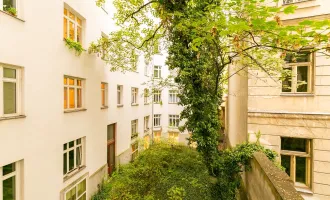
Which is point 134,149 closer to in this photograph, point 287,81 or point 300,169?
point 300,169

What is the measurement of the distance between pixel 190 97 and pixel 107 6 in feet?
31.7

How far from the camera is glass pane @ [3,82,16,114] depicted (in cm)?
579

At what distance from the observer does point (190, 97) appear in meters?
8.05

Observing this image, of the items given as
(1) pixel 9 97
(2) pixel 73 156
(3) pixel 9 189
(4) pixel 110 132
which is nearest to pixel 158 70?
(4) pixel 110 132

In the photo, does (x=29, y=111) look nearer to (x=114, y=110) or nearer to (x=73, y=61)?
(x=73, y=61)

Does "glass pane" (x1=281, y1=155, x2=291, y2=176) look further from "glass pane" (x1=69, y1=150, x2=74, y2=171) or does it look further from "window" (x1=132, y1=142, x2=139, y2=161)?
"window" (x1=132, y1=142, x2=139, y2=161)

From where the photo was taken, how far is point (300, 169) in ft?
23.3

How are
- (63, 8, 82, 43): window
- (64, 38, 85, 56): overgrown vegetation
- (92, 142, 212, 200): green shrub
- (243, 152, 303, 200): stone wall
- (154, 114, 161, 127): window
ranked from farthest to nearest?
1. (154, 114, 161, 127): window
2. (63, 8, 82, 43): window
3. (64, 38, 85, 56): overgrown vegetation
4. (92, 142, 212, 200): green shrub
5. (243, 152, 303, 200): stone wall

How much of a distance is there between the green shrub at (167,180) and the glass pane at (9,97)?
→ 195 inches

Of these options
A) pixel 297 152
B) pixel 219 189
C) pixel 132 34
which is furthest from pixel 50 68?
pixel 297 152

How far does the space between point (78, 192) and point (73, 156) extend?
1.90m

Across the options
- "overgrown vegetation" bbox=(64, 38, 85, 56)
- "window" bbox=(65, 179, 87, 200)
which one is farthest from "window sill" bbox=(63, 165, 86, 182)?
"overgrown vegetation" bbox=(64, 38, 85, 56)

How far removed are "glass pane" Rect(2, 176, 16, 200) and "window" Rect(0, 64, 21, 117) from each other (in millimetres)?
2085

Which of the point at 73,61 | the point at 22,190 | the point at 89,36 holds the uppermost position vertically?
the point at 89,36
